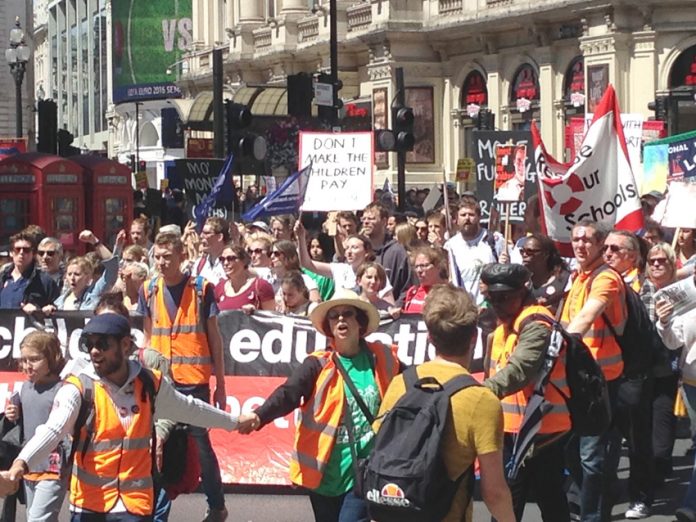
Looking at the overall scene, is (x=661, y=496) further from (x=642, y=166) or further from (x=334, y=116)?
(x=334, y=116)

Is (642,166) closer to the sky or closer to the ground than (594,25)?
closer to the ground

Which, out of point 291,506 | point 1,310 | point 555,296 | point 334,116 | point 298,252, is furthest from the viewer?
point 334,116

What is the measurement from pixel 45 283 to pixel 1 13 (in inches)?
2651

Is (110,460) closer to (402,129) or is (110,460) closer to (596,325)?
(596,325)

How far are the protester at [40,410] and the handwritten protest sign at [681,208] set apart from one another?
5.68 metres

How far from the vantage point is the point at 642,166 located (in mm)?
18141

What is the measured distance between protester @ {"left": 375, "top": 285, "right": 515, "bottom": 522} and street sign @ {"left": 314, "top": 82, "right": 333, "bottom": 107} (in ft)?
67.7

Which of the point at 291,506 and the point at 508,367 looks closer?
the point at 508,367

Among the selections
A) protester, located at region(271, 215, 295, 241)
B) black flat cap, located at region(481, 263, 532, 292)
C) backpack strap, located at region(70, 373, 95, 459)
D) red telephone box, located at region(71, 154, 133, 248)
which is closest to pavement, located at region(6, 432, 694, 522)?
black flat cap, located at region(481, 263, 532, 292)

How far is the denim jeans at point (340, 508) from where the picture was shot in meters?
6.46

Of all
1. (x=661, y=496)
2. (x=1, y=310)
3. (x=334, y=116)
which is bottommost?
(x=661, y=496)

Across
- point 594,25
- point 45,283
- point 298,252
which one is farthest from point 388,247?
point 594,25

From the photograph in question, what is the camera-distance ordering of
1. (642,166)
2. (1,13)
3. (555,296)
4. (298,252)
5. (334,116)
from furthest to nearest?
(1,13)
(334,116)
(642,166)
(298,252)
(555,296)

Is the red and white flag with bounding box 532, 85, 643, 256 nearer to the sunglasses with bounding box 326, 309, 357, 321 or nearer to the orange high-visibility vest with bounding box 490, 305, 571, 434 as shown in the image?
the orange high-visibility vest with bounding box 490, 305, 571, 434
